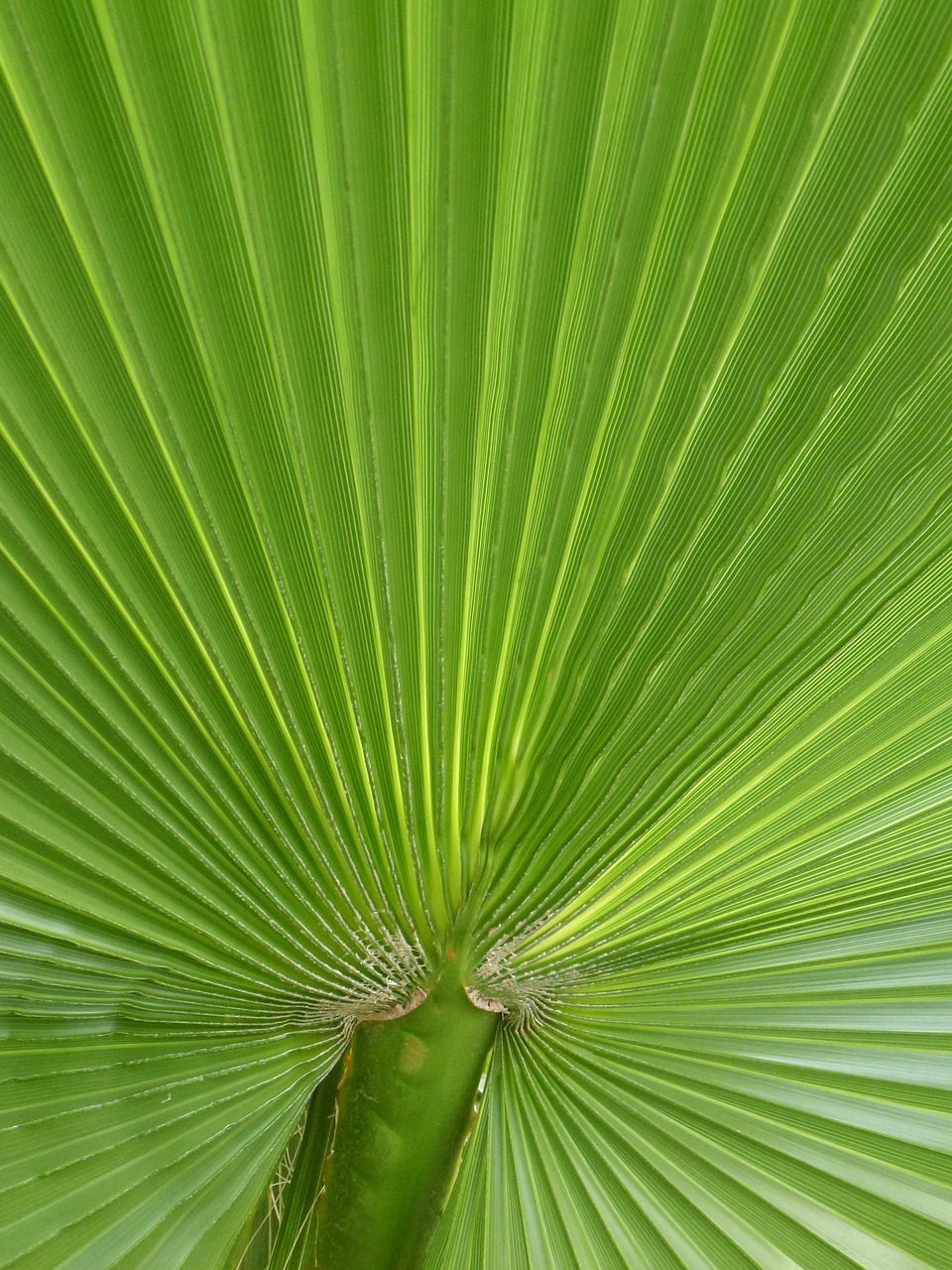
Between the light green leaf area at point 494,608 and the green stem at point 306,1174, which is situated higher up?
the light green leaf area at point 494,608

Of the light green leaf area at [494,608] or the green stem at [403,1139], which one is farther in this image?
the green stem at [403,1139]

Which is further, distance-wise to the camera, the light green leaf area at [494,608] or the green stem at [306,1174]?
the green stem at [306,1174]

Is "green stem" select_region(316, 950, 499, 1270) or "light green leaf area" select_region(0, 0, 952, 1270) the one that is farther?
"green stem" select_region(316, 950, 499, 1270)

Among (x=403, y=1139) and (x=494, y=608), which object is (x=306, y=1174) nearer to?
(x=403, y=1139)

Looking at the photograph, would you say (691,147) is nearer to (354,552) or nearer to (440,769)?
(354,552)

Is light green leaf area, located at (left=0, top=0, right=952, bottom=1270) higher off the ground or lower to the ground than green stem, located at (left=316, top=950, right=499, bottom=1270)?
higher

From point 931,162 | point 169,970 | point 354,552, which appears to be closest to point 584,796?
point 354,552
